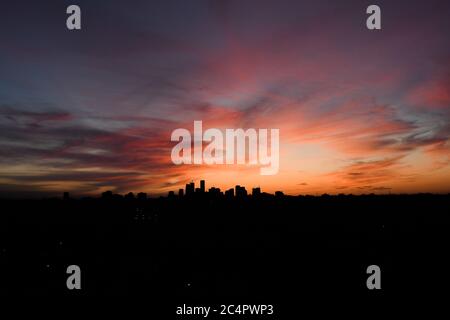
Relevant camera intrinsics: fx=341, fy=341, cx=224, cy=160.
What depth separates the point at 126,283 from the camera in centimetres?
6656

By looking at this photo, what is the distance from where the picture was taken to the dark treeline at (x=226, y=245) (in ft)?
223

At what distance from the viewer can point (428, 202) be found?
12031 centimetres

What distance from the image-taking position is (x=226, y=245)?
90.5 meters

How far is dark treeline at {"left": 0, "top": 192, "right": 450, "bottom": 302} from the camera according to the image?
67.9 meters

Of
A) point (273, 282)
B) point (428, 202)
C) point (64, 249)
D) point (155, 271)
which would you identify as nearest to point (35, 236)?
point (64, 249)
